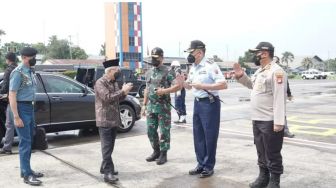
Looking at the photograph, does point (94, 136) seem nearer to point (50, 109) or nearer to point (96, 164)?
point (50, 109)

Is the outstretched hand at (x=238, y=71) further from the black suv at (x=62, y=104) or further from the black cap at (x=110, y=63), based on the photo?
the black suv at (x=62, y=104)

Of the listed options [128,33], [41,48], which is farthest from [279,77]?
[41,48]

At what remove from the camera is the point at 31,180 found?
4.86 meters

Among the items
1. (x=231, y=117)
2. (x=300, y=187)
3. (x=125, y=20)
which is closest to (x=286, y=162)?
(x=300, y=187)

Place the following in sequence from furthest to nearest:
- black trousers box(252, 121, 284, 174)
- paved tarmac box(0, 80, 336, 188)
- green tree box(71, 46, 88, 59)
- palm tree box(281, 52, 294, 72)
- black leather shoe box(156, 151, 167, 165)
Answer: palm tree box(281, 52, 294, 72), green tree box(71, 46, 88, 59), black leather shoe box(156, 151, 167, 165), paved tarmac box(0, 80, 336, 188), black trousers box(252, 121, 284, 174)

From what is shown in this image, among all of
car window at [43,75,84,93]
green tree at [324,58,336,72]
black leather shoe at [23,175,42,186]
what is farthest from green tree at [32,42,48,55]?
black leather shoe at [23,175,42,186]

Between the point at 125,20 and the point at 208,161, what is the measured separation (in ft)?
132

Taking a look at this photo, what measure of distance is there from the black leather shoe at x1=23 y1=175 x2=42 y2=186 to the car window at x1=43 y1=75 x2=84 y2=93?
299 centimetres

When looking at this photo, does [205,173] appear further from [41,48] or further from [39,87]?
[41,48]

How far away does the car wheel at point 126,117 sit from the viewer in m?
8.63

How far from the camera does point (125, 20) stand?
144ft

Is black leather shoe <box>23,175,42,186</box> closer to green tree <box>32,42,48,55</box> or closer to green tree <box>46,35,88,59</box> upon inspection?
green tree <box>46,35,88,59</box>

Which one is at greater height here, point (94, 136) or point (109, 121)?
point (109, 121)

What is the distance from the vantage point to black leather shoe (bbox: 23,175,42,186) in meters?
4.82
